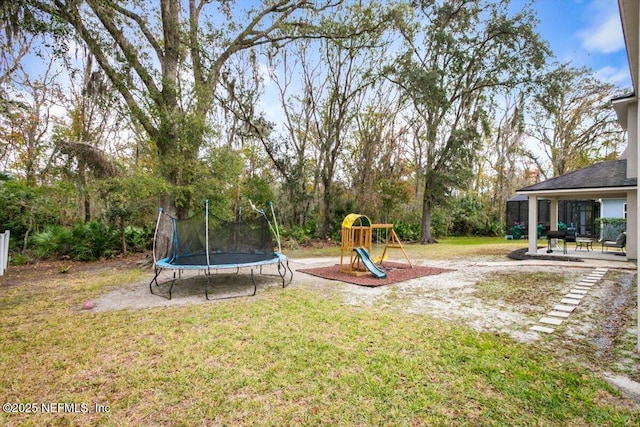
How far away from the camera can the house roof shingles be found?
9.05 metres

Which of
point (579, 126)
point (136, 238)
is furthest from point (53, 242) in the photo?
point (579, 126)

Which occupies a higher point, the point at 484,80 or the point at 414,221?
the point at 484,80

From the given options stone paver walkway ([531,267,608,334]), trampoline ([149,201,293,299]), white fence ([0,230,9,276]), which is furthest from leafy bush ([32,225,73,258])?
stone paver walkway ([531,267,608,334])

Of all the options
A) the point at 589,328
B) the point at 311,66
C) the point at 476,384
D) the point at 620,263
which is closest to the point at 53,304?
the point at 476,384

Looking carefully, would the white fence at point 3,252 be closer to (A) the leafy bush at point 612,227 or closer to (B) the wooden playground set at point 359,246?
(B) the wooden playground set at point 359,246

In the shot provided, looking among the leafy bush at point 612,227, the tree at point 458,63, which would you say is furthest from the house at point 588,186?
the leafy bush at point 612,227

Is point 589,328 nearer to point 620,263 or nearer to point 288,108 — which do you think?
point 620,263

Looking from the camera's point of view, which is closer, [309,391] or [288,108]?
[309,391]

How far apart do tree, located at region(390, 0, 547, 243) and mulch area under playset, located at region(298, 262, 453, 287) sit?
7605 millimetres

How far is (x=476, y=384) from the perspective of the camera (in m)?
2.49

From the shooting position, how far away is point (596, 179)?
31.5ft

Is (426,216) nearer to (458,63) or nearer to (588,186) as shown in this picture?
(588,186)

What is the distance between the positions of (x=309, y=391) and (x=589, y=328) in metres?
3.51

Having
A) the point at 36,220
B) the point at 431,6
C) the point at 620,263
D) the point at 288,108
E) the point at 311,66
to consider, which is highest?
the point at 431,6
